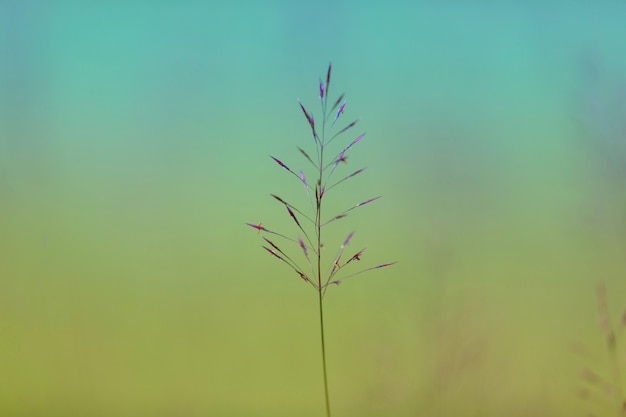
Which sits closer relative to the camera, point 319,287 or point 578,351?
point 319,287

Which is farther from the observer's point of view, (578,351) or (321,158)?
(578,351)

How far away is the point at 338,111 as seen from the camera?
96 centimetres

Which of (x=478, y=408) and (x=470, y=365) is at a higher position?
(x=470, y=365)

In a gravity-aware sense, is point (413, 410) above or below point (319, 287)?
below

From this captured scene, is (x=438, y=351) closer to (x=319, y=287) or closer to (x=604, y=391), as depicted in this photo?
(x=604, y=391)

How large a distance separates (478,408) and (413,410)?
18cm

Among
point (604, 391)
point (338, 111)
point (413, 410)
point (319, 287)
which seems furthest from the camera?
point (413, 410)

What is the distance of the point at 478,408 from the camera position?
1.36 metres

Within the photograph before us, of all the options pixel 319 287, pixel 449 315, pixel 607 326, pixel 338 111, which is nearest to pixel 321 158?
pixel 338 111

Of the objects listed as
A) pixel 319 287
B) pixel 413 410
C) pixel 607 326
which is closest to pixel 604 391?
pixel 607 326

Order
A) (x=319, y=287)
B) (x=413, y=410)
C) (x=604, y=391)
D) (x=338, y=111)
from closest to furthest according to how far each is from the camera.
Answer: (x=319, y=287) → (x=338, y=111) → (x=604, y=391) → (x=413, y=410)

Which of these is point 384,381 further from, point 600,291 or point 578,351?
point 600,291

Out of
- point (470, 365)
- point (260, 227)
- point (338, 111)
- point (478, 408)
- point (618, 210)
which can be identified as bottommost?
point (478, 408)

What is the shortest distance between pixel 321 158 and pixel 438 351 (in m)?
0.75
